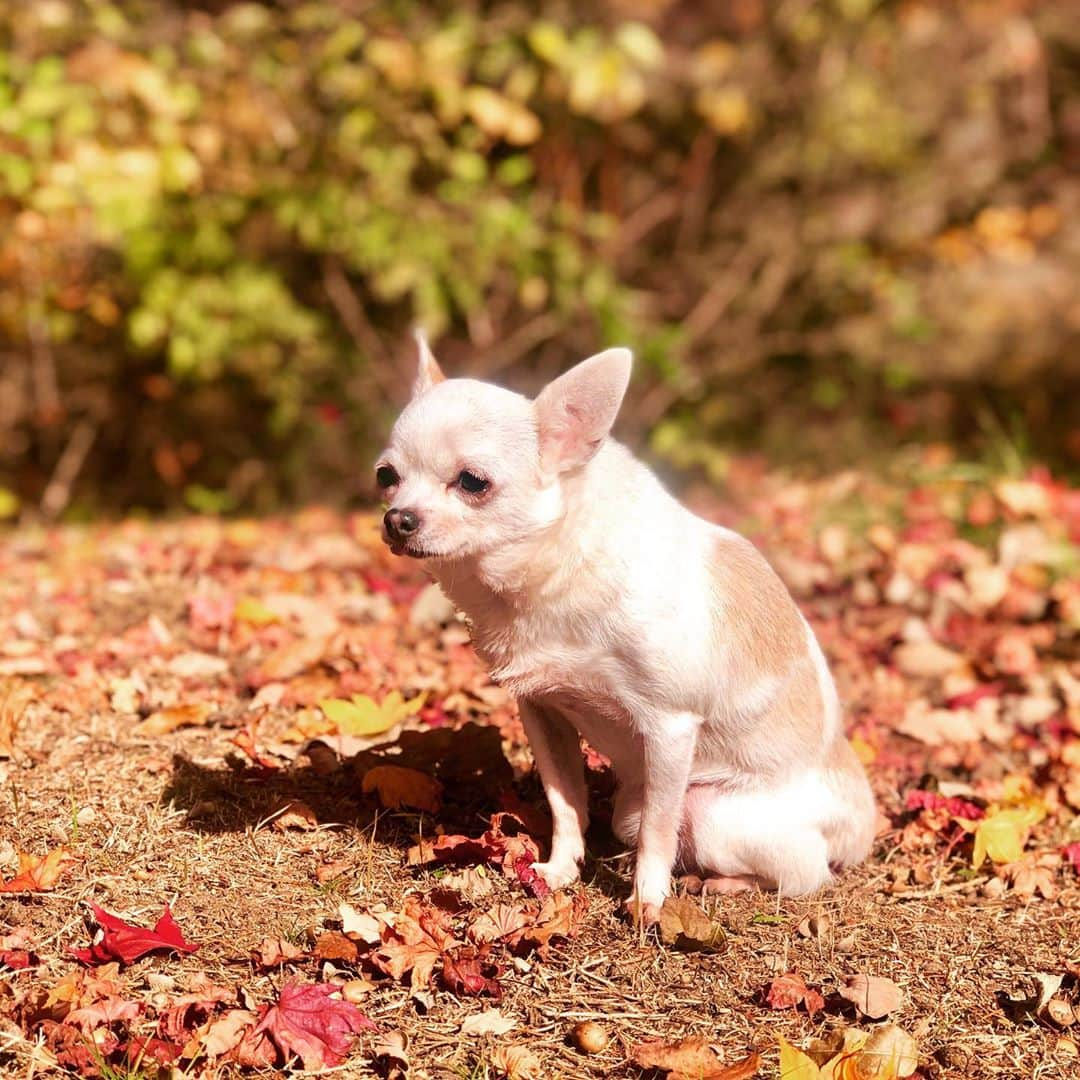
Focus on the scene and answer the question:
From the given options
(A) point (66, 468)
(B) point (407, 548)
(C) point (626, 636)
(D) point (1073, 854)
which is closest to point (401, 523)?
(B) point (407, 548)

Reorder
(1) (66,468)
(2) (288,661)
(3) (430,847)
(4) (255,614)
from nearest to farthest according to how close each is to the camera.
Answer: (3) (430,847) → (2) (288,661) → (4) (255,614) → (1) (66,468)

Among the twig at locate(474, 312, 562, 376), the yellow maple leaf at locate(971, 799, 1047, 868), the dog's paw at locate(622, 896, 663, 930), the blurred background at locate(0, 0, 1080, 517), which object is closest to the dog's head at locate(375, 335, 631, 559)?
the dog's paw at locate(622, 896, 663, 930)

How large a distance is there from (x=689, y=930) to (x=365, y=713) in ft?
4.47

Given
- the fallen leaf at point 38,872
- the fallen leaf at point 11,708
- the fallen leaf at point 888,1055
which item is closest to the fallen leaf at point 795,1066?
the fallen leaf at point 888,1055

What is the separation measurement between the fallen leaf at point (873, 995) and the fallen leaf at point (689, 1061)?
0.37 m

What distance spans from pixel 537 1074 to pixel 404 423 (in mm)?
1436

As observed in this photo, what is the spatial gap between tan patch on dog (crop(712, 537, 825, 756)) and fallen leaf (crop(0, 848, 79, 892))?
5.55ft

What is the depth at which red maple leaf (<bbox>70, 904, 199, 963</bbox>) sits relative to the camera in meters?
2.76

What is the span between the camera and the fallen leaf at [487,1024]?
106 inches

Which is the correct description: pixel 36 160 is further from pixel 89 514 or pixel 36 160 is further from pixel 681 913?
pixel 681 913

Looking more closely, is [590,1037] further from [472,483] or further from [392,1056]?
[472,483]

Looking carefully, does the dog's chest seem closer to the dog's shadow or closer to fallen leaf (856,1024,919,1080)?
the dog's shadow

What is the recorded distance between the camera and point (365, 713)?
394 centimetres

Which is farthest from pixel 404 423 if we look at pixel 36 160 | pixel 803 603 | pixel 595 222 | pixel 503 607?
pixel 595 222
